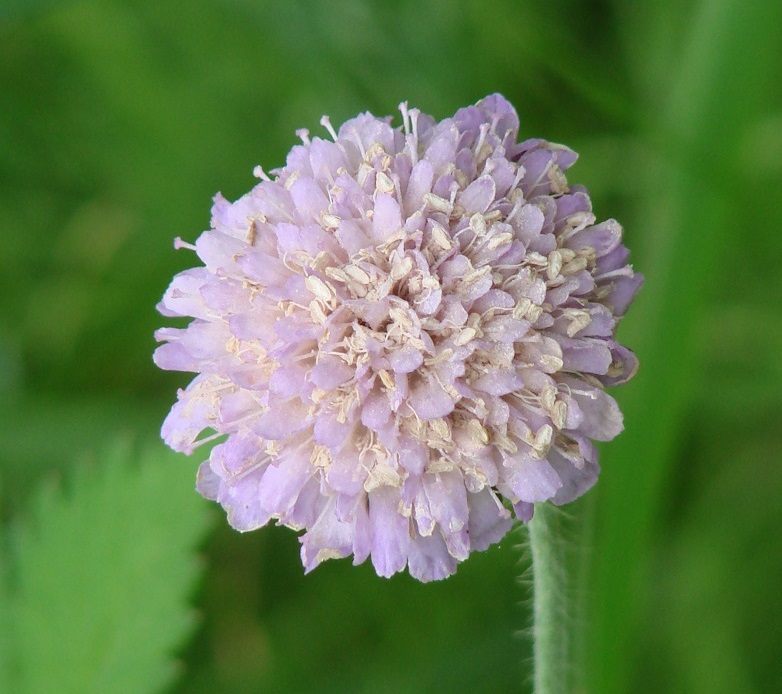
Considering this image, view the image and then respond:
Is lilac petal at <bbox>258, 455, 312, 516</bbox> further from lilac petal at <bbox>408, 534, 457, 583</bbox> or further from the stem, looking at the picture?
the stem

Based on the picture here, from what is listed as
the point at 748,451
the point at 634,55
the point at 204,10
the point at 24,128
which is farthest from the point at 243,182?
the point at 748,451

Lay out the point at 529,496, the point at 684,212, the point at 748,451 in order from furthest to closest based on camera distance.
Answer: the point at 748,451 → the point at 684,212 → the point at 529,496

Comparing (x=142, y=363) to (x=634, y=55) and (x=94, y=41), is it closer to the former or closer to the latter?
(x=94, y=41)

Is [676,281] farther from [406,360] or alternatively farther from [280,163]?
[280,163]

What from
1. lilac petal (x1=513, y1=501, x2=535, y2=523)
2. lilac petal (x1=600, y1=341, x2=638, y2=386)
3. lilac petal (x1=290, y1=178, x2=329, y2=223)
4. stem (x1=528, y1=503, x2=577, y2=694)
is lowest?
stem (x1=528, y1=503, x2=577, y2=694)

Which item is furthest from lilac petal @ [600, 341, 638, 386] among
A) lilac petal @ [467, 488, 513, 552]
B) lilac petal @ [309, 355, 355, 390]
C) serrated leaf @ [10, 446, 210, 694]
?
serrated leaf @ [10, 446, 210, 694]

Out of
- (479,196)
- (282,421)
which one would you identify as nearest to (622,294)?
(479,196)
